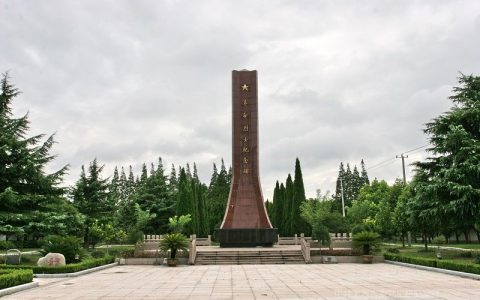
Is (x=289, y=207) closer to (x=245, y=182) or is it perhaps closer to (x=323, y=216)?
(x=323, y=216)

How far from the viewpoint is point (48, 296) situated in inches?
440

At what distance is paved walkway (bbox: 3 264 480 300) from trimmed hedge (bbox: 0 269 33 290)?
43cm

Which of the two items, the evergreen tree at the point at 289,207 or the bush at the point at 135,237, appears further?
the evergreen tree at the point at 289,207

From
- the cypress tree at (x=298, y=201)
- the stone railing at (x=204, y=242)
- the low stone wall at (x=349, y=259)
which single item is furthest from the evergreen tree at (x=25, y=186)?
the cypress tree at (x=298, y=201)

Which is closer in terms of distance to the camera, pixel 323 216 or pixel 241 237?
pixel 241 237

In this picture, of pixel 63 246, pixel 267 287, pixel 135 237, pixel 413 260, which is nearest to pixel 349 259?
pixel 413 260

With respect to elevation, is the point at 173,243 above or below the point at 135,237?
below

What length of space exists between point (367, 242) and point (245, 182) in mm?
8954

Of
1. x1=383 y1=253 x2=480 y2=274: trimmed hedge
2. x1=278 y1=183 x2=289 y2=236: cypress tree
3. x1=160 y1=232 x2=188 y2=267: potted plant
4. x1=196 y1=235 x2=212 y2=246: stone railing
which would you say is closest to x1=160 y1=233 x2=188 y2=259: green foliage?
x1=160 y1=232 x2=188 y2=267: potted plant

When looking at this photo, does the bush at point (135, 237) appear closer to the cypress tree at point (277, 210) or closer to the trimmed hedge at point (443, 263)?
the trimmed hedge at point (443, 263)

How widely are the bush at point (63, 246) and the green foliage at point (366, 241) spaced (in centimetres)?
1286

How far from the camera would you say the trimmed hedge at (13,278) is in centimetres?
1171

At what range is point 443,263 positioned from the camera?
16.5m

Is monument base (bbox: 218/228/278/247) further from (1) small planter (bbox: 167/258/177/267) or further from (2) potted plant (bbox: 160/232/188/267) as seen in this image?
(1) small planter (bbox: 167/258/177/267)
